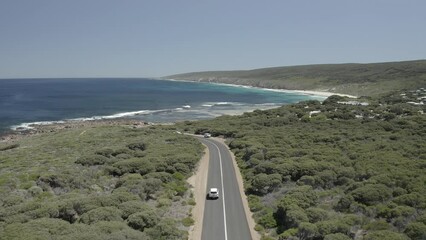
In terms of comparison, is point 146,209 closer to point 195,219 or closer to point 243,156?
A: point 195,219

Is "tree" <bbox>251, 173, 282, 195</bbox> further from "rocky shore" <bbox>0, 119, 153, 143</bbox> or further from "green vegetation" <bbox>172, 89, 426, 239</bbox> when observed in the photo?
"rocky shore" <bbox>0, 119, 153, 143</bbox>

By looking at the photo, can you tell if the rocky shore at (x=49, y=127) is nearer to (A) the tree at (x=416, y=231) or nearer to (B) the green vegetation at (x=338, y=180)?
(B) the green vegetation at (x=338, y=180)

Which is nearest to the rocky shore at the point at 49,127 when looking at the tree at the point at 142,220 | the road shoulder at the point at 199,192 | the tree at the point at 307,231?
the road shoulder at the point at 199,192

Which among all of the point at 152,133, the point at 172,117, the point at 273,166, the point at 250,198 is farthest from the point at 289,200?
the point at 172,117

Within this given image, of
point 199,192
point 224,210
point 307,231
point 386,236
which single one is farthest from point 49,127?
point 386,236

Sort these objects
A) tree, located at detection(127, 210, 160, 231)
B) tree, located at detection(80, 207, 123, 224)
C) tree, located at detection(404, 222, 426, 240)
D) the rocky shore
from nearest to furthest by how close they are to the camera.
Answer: tree, located at detection(404, 222, 426, 240) → tree, located at detection(80, 207, 123, 224) → tree, located at detection(127, 210, 160, 231) → the rocky shore

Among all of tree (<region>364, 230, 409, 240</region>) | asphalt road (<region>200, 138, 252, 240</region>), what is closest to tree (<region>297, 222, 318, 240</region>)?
tree (<region>364, 230, 409, 240</region>)
